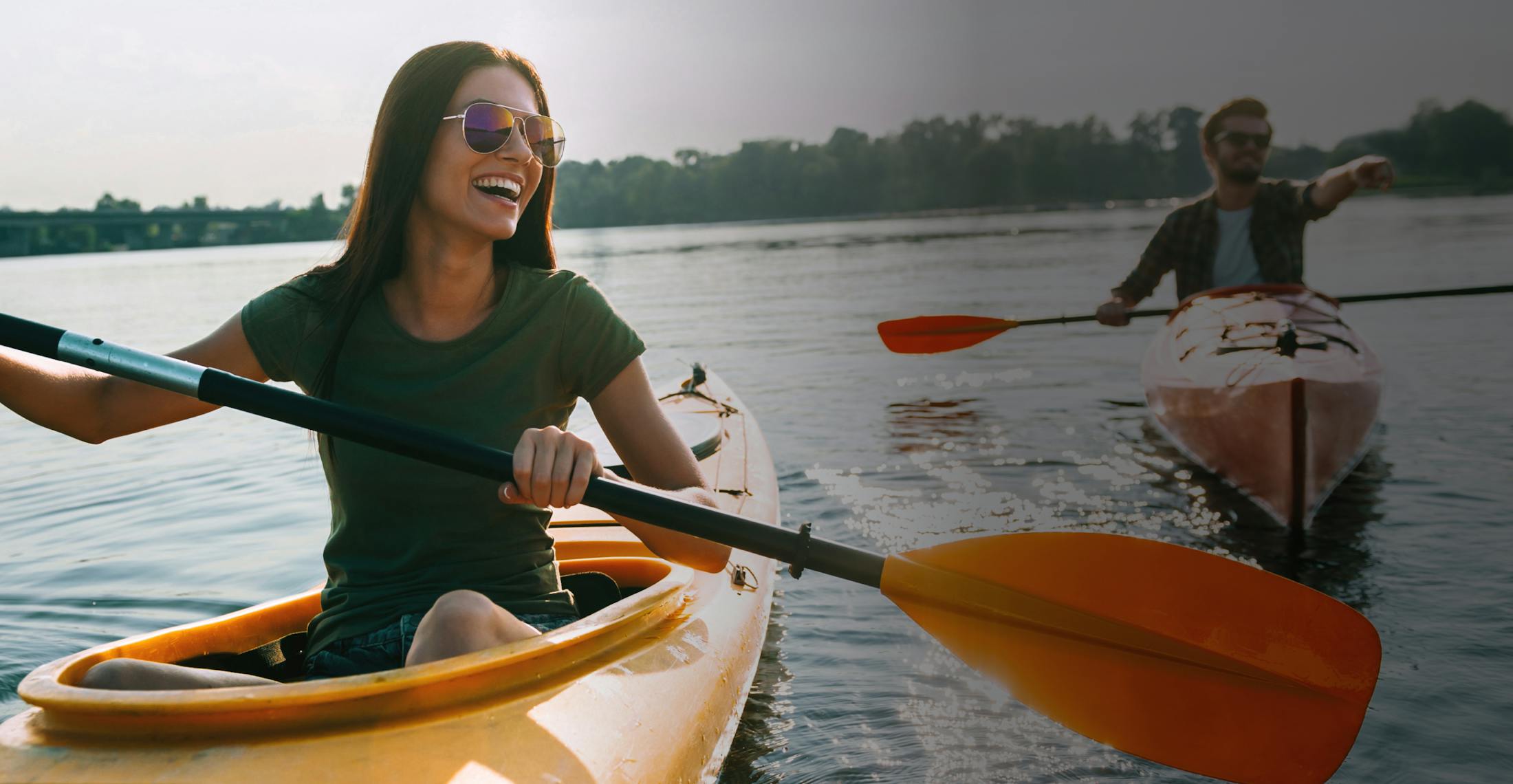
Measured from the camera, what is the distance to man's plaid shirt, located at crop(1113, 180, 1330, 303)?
20.0 feet

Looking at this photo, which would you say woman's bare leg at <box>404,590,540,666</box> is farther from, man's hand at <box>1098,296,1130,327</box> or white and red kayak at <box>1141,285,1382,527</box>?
man's hand at <box>1098,296,1130,327</box>

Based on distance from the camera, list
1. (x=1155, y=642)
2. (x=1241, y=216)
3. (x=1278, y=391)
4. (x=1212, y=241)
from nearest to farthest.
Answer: (x=1155, y=642) → (x=1278, y=391) → (x=1241, y=216) → (x=1212, y=241)

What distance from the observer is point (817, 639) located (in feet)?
14.1

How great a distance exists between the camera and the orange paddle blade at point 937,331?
5.89m

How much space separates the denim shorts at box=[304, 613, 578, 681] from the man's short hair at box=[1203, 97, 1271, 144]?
18.4 feet

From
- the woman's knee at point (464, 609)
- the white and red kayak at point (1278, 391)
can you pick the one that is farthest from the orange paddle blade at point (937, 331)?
the woman's knee at point (464, 609)

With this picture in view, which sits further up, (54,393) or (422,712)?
(54,393)

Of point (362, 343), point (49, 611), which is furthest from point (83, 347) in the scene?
point (49, 611)

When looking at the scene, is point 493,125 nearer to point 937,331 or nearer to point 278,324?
point 278,324

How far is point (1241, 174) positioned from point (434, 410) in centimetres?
544

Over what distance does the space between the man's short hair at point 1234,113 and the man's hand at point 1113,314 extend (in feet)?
3.53

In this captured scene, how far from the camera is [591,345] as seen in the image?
2166 millimetres

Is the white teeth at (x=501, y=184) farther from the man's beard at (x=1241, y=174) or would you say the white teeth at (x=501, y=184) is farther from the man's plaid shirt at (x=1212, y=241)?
the man's beard at (x=1241, y=174)

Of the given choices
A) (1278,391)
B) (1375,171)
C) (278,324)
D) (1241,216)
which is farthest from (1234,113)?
(278,324)
